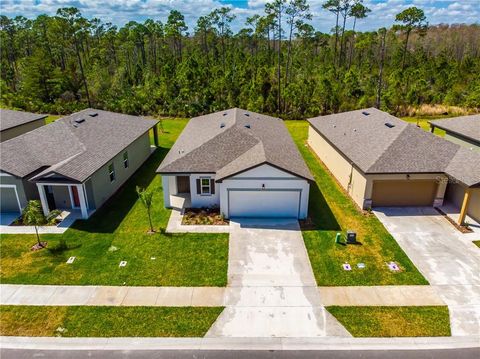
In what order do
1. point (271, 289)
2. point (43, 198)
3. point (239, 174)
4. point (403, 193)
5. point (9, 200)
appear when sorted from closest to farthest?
point (271, 289) → point (239, 174) → point (43, 198) → point (9, 200) → point (403, 193)

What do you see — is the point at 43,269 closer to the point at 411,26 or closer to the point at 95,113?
the point at 95,113

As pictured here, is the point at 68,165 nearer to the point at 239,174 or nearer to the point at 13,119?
the point at 239,174

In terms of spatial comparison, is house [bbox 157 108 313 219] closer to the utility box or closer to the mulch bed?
the mulch bed

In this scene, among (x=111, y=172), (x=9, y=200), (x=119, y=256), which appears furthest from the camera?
(x=111, y=172)

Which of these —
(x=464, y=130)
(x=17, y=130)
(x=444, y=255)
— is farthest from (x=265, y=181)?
(x=17, y=130)

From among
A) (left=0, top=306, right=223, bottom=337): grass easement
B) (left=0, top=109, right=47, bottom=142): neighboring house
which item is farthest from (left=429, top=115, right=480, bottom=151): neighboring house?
(left=0, top=109, right=47, bottom=142): neighboring house

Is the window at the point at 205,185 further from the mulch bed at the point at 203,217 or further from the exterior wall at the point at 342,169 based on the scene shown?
the exterior wall at the point at 342,169

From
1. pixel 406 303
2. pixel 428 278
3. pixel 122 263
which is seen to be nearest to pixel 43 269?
pixel 122 263
